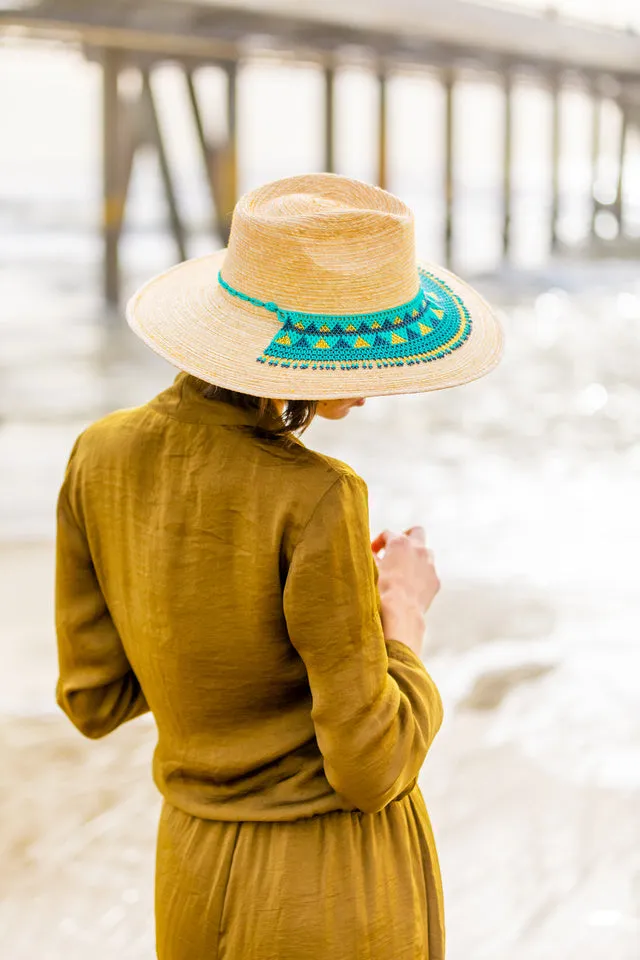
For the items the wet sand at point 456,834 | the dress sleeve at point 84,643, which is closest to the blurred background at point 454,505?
the wet sand at point 456,834

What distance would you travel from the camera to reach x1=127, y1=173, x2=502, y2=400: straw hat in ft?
3.39

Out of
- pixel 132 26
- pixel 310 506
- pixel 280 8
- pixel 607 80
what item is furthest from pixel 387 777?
pixel 607 80

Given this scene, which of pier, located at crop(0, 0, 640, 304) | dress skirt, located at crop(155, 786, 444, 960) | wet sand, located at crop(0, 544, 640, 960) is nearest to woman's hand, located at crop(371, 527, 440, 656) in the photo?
dress skirt, located at crop(155, 786, 444, 960)

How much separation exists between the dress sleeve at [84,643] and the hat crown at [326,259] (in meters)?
0.28

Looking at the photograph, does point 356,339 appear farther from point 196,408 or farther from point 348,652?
point 348,652

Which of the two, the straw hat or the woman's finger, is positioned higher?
the straw hat

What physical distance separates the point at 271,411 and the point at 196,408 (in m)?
0.07

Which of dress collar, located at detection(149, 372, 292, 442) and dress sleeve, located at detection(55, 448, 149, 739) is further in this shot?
dress sleeve, located at detection(55, 448, 149, 739)

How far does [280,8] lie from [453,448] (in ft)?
19.2

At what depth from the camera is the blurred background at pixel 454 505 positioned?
8.03 feet

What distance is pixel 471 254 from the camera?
2608 cm

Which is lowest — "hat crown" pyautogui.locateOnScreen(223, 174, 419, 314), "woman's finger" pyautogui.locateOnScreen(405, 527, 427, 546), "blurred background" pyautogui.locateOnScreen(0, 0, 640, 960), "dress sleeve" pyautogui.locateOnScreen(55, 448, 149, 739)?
"blurred background" pyautogui.locateOnScreen(0, 0, 640, 960)

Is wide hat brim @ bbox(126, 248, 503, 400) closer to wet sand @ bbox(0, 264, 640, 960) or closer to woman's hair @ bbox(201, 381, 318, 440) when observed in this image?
woman's hair @ bbox(201, 381, 318, 440)

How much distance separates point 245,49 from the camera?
35.4ft
